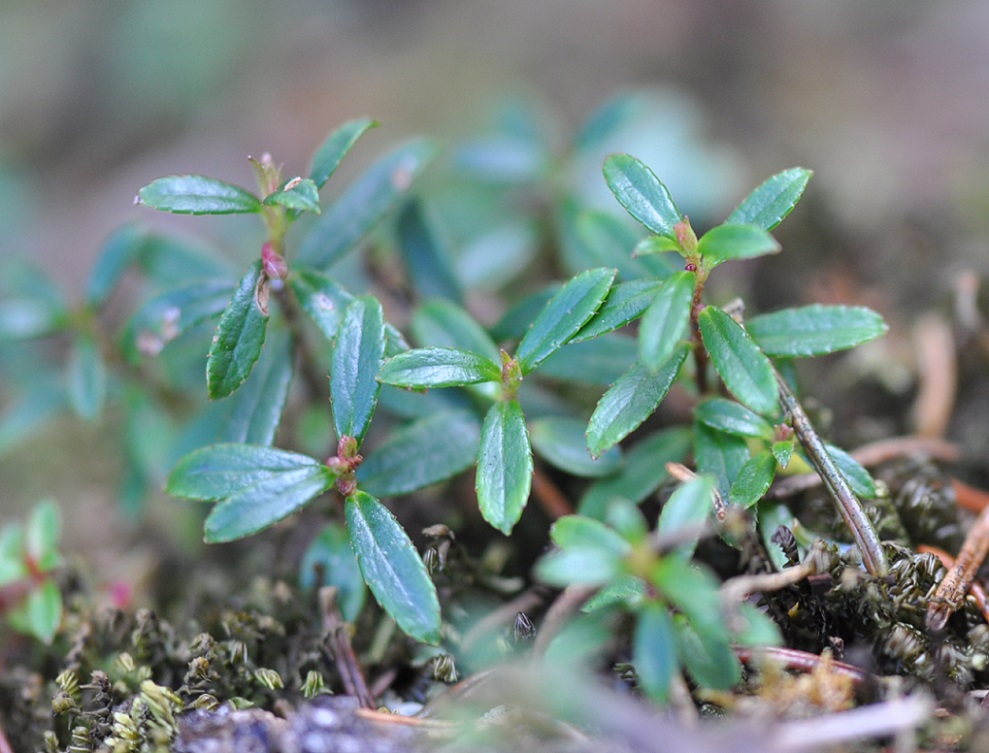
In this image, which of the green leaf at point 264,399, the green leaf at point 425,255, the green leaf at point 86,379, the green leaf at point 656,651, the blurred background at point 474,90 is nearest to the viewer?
the green leaf at point 656,651

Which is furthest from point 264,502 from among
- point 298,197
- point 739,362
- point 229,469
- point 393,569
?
point 739,362

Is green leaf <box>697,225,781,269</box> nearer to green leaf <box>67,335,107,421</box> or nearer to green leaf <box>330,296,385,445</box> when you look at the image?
green leaf <box>330,296,385,445</box>

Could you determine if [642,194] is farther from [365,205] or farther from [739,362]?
[365,205]

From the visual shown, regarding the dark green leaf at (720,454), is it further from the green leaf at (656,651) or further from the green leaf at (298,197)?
the green leaf at (298,197)

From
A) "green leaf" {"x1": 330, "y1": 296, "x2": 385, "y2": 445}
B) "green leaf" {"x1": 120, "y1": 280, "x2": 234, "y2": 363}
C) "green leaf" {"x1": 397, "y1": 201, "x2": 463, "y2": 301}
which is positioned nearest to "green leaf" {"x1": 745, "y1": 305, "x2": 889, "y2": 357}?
"green leaf" {"x1": 330, "y1": 296, "x2": 385, "y2": 445}

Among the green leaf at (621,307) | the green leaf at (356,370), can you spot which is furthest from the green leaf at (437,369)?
the green leaf at (621,307)

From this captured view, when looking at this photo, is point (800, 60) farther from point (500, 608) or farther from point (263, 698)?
point (263, 698)
